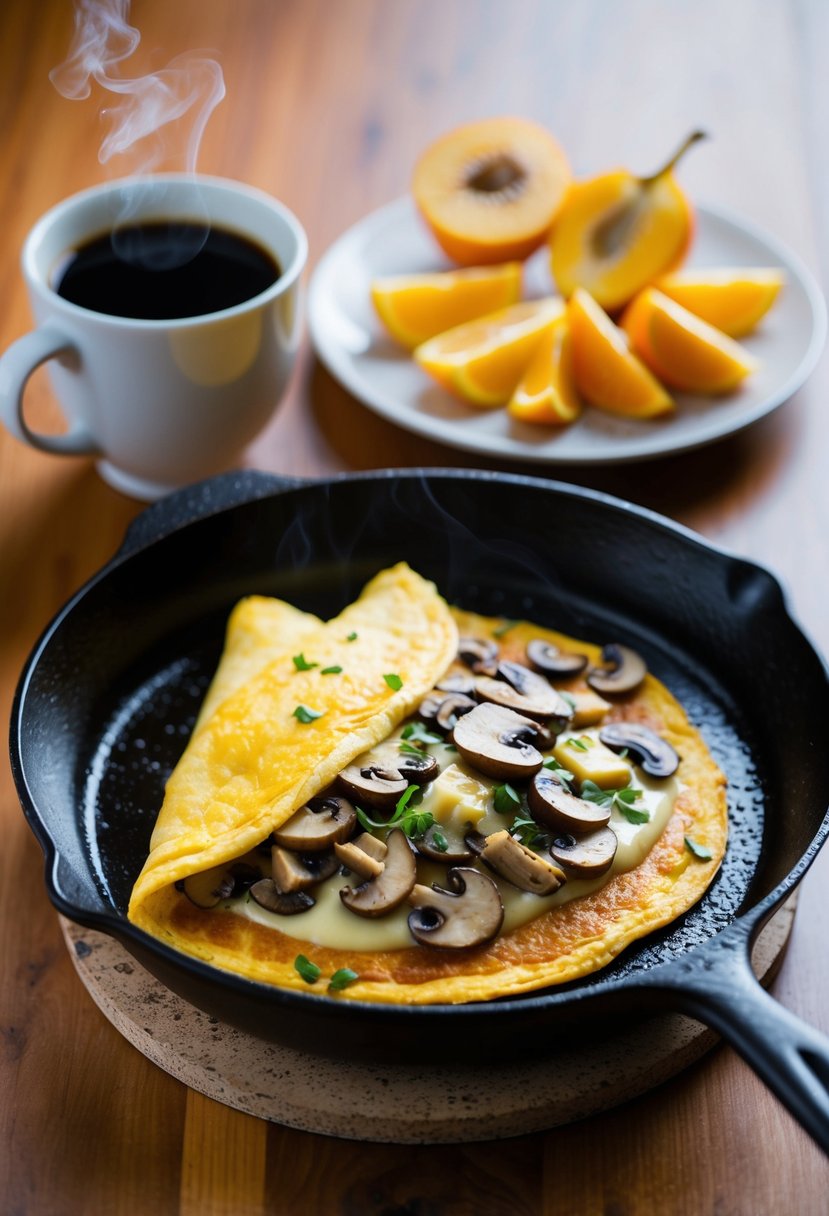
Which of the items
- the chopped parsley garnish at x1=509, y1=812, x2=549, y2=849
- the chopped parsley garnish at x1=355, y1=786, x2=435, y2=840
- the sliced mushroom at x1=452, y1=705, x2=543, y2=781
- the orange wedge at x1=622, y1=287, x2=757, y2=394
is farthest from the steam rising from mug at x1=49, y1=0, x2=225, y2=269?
the chopped parsley garnish at x1=509, y1=812, x2=549, y2=849

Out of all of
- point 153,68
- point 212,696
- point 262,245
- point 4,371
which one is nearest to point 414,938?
point 212,696

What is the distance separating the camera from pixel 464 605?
8.90ft

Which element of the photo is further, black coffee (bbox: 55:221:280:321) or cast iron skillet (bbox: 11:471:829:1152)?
black coffee (bbox: 55:221:280:321)

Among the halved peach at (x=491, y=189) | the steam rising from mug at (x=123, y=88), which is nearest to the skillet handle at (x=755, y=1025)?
the halved peach at (x=491, y=189)

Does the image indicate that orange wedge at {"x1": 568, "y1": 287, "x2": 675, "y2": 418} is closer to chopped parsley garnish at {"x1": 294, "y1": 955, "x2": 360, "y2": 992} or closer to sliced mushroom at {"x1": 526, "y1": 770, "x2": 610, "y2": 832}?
sliced mushroom at {"x1": 526, "y1": 770, "x2": 610, "y2": 832}

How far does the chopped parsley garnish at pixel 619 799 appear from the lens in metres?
2.17

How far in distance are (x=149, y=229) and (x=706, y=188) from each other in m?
2.16

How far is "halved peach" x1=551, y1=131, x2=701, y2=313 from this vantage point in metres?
3.47

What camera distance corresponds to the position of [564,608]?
268 centimetres

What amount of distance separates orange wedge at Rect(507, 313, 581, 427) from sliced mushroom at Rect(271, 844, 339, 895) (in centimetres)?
149

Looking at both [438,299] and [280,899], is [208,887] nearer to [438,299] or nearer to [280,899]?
[280,899]

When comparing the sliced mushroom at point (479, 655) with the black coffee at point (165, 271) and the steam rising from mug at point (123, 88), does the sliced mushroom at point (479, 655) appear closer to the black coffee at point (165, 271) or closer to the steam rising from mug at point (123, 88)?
the black coffee at point (165, 271)

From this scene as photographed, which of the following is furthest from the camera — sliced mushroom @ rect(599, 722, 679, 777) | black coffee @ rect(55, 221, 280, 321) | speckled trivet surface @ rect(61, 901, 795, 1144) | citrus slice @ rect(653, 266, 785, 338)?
citrus slice @ rect(653, 266, 785, 338)

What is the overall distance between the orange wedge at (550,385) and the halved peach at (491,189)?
43cm
